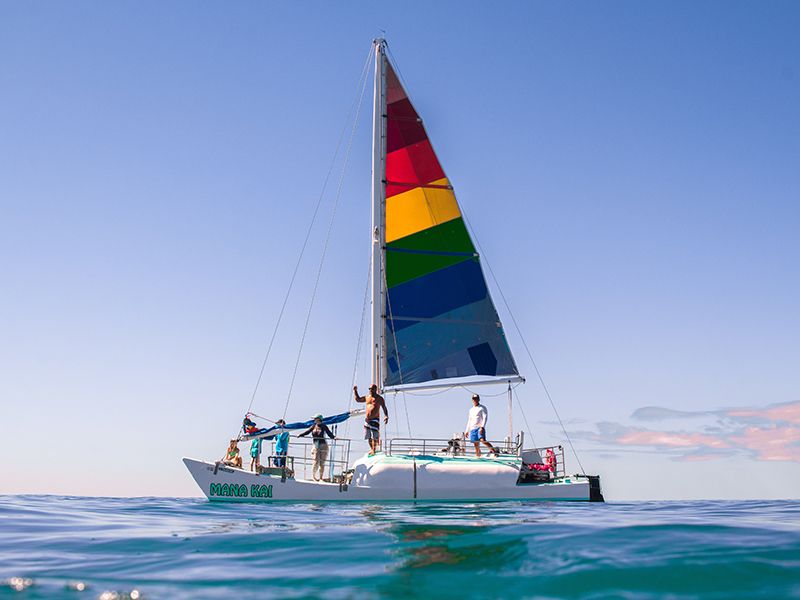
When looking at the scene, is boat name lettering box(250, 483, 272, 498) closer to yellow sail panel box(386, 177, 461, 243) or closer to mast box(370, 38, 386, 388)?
mast box(370, 38, 386, 388)

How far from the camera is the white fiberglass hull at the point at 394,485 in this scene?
56.5 feet

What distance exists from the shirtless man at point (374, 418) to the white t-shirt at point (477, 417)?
2.43 m

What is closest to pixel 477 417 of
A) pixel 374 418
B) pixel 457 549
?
pixel 374 418

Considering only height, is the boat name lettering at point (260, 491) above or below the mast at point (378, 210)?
below

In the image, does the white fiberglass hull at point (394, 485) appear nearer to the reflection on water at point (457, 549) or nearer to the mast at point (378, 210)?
the mast at point (378, 210)

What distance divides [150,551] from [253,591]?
8.65 feet

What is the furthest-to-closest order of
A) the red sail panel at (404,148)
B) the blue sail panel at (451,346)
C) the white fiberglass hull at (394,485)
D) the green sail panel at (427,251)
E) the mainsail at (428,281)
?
1. the red sail panel at (404,148)
2. the green sail panel at (427,251)
3. the mainsail at (428,281)
4. the blue sail panel at (451,346)
5. the white fiberglass hull at (394,485)

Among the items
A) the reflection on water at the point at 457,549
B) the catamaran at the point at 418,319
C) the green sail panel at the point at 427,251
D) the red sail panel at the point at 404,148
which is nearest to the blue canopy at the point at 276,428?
the catamaran at the point at 418,319

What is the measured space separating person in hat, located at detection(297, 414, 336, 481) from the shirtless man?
1024mm

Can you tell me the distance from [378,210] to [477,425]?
7.90 m

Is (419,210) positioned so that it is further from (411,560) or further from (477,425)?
(411,560)

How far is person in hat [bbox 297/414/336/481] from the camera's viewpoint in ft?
61.7

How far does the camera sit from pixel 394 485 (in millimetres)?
17234

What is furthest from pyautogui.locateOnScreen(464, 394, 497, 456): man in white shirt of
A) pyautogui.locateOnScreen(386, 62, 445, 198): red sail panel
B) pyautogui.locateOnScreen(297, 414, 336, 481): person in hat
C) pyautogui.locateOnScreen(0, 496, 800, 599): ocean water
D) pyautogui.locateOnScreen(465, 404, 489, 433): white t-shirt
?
pyautogui.locateOnScreen(0, 496, 800, 599): ocean water
